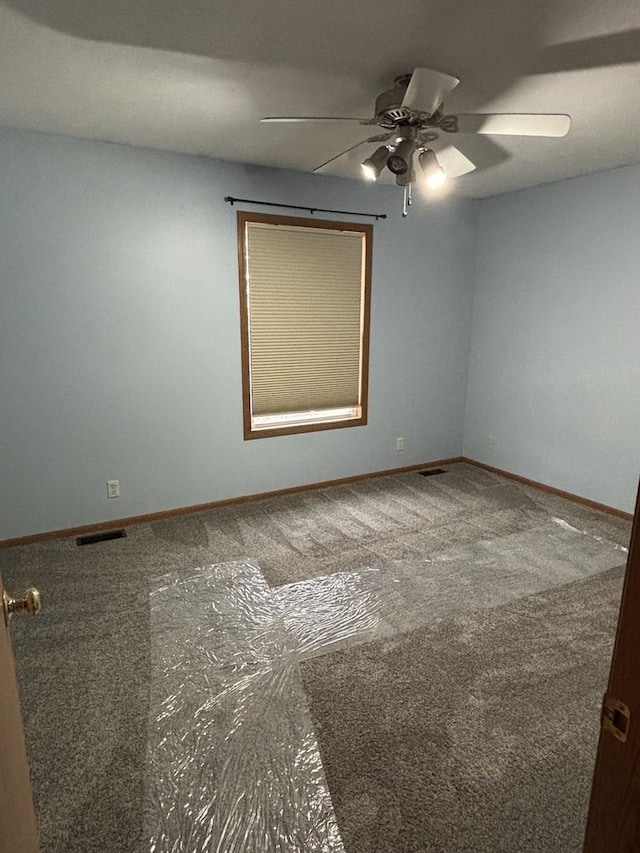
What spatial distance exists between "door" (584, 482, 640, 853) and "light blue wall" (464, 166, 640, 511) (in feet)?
11.0

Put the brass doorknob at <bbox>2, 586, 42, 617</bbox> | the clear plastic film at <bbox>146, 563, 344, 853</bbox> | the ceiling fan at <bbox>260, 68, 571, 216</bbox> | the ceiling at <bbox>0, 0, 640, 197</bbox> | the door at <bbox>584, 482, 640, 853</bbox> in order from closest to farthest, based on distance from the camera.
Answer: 1. the door at <bbox>584, 482, 640, 853</bbox>
2. the brass doorknob at <bbox>2, 586, 42, 617</bbox>
3. the clear plastic film at <bbox>146, 563, 344, 853</bbox>
4. the ceiling at <bbox>0, 0, 640, 197</bbox>
5. the ceiling fan at <bbox>260, 68, 571, 216</bbox>

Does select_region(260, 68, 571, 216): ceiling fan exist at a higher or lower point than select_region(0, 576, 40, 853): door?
higher

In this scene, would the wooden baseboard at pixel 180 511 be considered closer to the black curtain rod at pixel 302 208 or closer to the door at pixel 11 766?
the black curtain rod at pixel 302 208

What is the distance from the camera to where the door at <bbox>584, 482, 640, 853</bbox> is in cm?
61

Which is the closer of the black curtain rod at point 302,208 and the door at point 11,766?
the door at point 11,766

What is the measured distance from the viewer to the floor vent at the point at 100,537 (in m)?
3.15

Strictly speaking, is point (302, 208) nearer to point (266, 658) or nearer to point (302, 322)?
point (302, 322)

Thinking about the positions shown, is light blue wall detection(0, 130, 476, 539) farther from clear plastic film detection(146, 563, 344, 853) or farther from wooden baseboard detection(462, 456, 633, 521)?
wooden baseboard detection(462, 456, 633, 521)

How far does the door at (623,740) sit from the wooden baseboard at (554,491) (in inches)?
132

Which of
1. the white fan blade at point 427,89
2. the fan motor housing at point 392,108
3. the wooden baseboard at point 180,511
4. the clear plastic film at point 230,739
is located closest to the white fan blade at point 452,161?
the fan motor housing at point 392,108

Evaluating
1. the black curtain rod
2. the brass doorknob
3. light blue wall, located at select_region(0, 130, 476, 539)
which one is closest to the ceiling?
light blue wall, located at select_region(0, 130, 476, 539)

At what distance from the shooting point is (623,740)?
0.64 m

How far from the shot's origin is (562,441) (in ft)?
13.0

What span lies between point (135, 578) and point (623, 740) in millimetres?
2616
